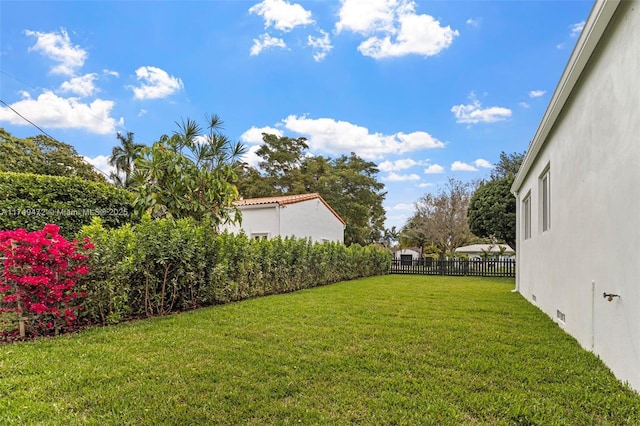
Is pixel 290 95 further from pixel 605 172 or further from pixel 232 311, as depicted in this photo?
pixel 605 172

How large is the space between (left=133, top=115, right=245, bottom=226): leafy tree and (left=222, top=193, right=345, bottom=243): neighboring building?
21.9 ft

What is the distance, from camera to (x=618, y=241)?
10.3 feet

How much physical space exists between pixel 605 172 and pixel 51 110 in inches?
806

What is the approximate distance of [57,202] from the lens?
841cm

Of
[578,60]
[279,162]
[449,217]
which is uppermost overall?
[279,162]

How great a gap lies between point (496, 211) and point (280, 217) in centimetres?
965

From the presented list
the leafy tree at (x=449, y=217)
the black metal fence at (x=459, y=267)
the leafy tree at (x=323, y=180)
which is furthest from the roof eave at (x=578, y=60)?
the leafy tree at (x=323, y=180)

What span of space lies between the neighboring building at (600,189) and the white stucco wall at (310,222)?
1042cm

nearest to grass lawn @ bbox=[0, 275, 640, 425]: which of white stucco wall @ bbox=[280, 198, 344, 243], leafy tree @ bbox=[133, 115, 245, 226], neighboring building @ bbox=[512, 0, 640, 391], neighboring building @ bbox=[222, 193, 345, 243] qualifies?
neighboring building @ bbox=[512, 0, 640, 391]

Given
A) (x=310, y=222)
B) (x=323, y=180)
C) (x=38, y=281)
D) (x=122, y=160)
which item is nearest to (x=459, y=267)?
(x=310, y=222)

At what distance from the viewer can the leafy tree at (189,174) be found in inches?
302

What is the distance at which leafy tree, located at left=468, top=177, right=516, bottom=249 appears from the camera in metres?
15.2

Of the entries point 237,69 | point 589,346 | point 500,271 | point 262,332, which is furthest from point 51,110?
point 500,271

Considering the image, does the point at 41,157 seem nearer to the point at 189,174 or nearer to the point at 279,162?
the point at 279,162
